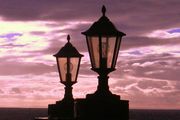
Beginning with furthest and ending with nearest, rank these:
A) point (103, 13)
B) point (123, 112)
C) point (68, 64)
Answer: point (68, 64) < point (103, 13) < point (123, 112)

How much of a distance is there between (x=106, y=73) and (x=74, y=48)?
4.71 m

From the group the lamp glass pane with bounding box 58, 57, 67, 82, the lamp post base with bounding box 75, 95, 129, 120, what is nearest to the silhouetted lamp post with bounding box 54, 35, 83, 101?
the lamp glass pane with bounding box 58, 57, 67, 82

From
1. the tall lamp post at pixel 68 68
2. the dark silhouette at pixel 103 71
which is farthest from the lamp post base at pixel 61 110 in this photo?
the dark silhouette at pixel 103 71

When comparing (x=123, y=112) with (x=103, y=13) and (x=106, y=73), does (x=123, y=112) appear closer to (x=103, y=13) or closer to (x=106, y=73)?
(x=106, y=73)

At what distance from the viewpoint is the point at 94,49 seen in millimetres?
10508

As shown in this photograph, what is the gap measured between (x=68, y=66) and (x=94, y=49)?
176 inches

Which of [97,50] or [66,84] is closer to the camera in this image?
[97,50]

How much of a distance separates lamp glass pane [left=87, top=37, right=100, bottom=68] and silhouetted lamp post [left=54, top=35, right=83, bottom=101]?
435 cm

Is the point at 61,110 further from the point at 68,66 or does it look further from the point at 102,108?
the point at 102,108

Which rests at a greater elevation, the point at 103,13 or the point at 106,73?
the point at 103,13

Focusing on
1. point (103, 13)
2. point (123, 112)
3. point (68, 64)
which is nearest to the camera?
point (123, 112)

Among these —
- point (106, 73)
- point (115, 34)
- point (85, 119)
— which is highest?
point (115, 34)

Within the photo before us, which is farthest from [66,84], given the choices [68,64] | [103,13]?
[103,13]

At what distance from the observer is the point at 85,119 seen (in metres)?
10.3
